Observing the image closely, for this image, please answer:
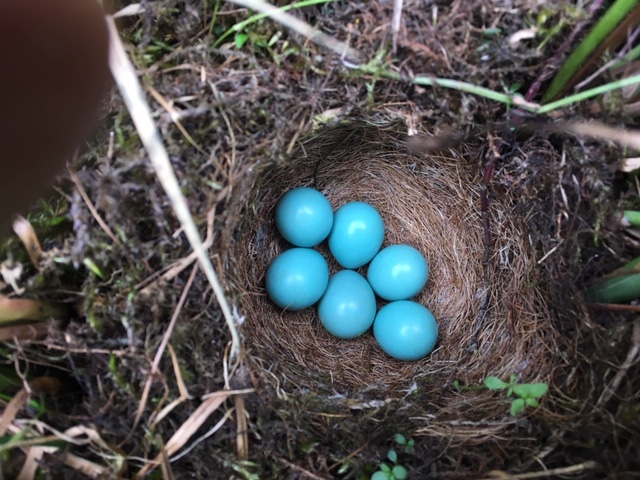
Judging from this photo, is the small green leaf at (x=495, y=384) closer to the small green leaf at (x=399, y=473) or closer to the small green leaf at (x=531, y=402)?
the small green leaf at (x=531, y=402)

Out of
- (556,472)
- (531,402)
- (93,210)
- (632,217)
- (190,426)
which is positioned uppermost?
(93,210)

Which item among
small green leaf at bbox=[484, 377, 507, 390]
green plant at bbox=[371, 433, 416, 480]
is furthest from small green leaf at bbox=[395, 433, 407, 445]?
small green leaf at bbox=[484, 377, 507, 390]

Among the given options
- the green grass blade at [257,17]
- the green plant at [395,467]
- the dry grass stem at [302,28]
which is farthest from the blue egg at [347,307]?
the green grass blade at [257,17]

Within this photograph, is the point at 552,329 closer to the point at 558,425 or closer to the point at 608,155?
the point at 558,425

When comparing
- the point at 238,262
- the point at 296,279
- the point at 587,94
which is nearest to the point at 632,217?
the point at 587,94

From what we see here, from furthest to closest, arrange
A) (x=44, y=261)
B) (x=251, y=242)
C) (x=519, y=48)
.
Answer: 1. (x=251, y=242)
2. (x=519, y=48)
3. (x=44, y=261)

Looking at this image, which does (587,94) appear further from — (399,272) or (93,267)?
(93,267)

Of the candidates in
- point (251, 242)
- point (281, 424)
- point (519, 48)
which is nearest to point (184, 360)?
point (281, 424)
